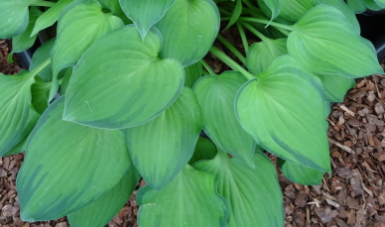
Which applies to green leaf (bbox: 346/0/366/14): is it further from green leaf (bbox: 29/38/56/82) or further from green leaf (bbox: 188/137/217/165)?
green leaf (bbox: 29/38/56/82)

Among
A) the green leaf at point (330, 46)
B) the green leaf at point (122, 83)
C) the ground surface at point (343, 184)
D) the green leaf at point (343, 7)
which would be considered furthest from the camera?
the ground surface at point (343, 184)

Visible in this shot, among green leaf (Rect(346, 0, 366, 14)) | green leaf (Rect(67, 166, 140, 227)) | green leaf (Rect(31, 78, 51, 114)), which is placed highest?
green leaf (Rect(346, 0, 366, 14))

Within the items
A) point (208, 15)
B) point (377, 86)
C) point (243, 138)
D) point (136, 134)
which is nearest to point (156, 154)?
point (136, 134)

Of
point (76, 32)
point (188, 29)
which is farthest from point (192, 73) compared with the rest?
point (76, 32)

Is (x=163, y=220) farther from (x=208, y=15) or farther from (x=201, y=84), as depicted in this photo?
(x=208, y=15)

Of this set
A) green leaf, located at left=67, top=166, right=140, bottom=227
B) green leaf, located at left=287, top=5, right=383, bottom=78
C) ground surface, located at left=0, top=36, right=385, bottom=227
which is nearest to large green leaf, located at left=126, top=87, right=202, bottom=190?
green leaf, located at left=67, top=166, right=140, bottom=227

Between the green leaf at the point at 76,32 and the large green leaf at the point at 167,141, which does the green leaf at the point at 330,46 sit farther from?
the green leaf at the point at 76,32

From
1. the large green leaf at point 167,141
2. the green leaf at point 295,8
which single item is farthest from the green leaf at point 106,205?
the green leaf at point 295,8
